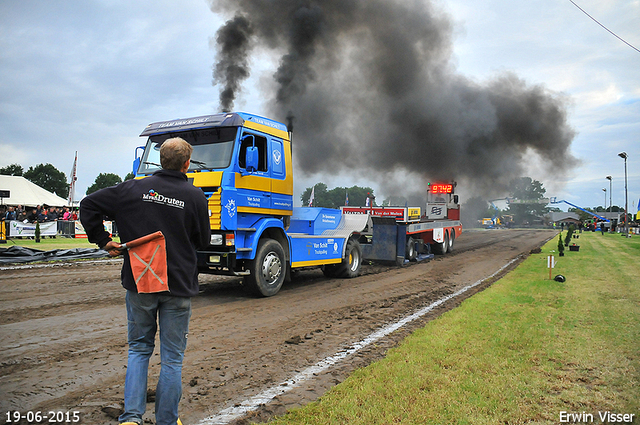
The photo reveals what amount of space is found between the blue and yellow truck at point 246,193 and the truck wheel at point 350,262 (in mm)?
1496

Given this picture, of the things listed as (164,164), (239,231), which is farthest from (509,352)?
(239,231)

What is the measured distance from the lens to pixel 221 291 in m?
8.70

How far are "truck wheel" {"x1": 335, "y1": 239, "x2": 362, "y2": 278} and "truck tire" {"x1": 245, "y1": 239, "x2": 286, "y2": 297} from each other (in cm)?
288

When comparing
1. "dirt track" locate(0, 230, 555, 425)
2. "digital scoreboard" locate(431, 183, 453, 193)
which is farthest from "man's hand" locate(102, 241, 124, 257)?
"digital scoreboard" locate(431, 183, 453, 193)

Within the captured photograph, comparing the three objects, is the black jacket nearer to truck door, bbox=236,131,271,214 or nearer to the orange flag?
the orange flag

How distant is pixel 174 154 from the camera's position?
2775mm

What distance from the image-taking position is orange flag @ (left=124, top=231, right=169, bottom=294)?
8.70 ft

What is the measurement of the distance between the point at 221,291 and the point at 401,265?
7.03 meters

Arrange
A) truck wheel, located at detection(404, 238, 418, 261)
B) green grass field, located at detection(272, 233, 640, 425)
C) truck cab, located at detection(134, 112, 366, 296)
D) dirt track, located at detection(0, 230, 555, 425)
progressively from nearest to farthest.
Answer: green grass field, located at detection(272, 233, 640, 425), dirt track, located at detection(0, 230, 555, 425), truck cab, located at detection(134, 112, 366, 296), truck wheel, located at detection(404, 238, 418, 261)

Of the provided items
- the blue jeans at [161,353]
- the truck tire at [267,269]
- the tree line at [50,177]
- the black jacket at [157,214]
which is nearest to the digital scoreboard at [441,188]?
the truck tire at [267,269]

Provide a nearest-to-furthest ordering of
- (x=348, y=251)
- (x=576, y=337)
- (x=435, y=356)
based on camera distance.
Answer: (x=435, y=356), (x=576, y=337), (x=348, y=251)

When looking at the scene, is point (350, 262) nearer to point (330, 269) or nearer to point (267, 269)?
point (330, 269)

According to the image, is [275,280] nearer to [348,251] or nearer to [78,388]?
[348,251]

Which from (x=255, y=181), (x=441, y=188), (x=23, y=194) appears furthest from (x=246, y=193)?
(x=23, y=194)
